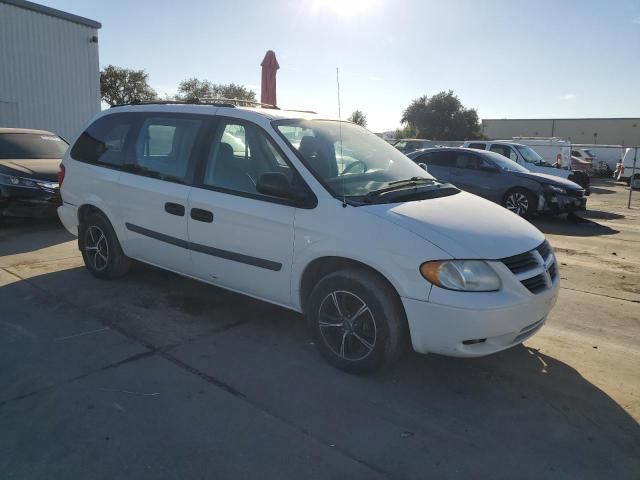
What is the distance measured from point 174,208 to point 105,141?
56.9 inches

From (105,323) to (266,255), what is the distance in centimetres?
153

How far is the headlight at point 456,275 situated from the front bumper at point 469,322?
47 mm

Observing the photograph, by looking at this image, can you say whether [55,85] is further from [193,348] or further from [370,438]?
[370,438]

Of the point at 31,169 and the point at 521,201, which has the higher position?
the point at 31,169

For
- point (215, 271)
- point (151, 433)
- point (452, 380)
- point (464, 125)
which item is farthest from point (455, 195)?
point (464, 125)

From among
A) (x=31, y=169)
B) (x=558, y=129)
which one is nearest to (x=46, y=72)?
(x=31, y=169)

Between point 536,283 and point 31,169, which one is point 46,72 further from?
point 536,283

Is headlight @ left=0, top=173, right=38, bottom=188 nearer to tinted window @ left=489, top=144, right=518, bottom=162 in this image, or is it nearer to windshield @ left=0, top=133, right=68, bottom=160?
windshield @ left=0, top=133, right=68, bottom=160

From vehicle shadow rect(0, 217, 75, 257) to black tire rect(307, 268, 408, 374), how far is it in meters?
4.79

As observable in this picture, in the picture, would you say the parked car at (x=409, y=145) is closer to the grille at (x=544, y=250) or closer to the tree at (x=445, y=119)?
the grille at (x=544, y=250)

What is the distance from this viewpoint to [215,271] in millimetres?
4215

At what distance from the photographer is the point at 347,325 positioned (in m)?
3.52

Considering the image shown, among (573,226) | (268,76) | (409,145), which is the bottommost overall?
(573,226)

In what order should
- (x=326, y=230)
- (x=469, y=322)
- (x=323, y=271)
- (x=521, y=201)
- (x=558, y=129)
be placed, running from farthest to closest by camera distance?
(x=558, y=129), (x=521, y=201), (x=323, y=271), (x=326, y=230), (x=469, y=322)
